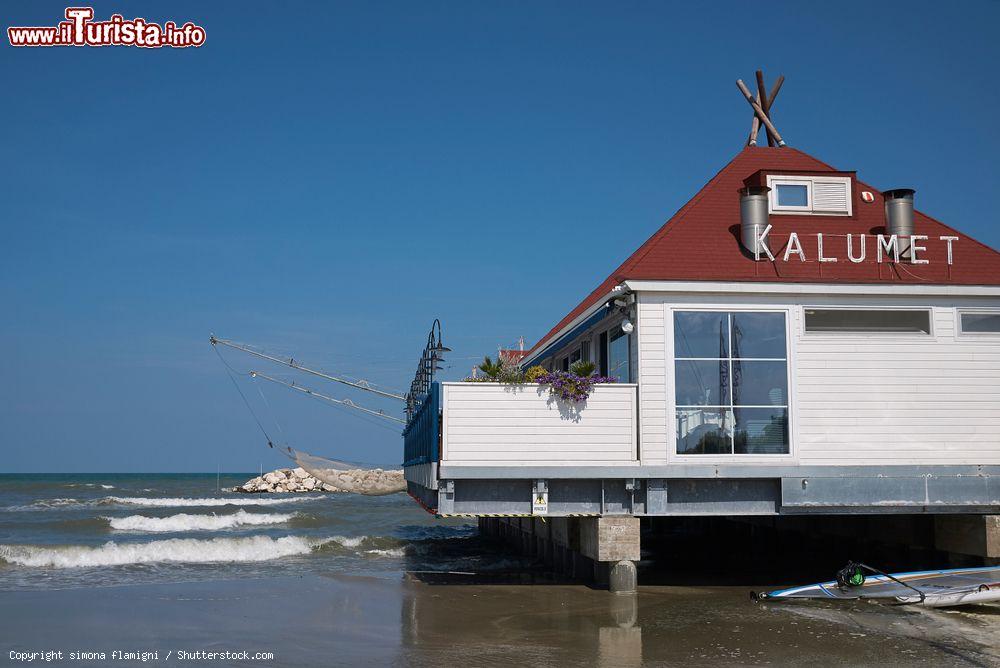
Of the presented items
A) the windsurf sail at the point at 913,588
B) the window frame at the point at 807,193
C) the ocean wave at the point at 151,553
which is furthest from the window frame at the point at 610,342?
the ocean wave at the point at 151,553

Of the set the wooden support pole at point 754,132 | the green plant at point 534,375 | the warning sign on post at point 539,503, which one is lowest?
the warning sign on post at point 539,503

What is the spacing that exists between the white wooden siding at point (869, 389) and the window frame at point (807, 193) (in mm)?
2618

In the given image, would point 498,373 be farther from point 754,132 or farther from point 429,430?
point 754,132

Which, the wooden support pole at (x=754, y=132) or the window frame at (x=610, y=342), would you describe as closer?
the window frame at (x=610, y=342)

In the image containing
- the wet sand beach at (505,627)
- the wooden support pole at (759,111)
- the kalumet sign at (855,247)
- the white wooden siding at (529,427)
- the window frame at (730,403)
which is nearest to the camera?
the wet sand beach at (505,627)

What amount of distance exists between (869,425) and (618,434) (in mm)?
4090

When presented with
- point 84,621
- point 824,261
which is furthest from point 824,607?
point 84,621

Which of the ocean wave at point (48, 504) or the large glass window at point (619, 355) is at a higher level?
the large glass window at point (619, 355)

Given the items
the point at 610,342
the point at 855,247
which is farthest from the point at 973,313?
the point at 610,342

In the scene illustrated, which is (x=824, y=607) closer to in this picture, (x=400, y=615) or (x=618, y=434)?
(x=618, y=434)

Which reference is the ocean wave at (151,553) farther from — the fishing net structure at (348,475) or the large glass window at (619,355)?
the fishing net structure at (348,475)

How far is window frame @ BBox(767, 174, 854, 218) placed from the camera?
688 inches

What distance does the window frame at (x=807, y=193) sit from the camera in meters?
17.5

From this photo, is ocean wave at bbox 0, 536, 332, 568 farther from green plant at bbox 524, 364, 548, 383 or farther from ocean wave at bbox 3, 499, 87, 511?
ocean wave at bbox 3, 499, 87, 511
